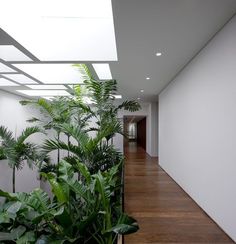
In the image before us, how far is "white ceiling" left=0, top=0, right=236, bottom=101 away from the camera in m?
2.69

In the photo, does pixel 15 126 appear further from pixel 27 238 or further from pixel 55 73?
pixel 27 238

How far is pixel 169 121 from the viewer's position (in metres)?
7.12

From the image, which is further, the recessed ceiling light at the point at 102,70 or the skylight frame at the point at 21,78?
the skylight frame at the point at 21,78

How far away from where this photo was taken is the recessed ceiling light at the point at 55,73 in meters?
6.13

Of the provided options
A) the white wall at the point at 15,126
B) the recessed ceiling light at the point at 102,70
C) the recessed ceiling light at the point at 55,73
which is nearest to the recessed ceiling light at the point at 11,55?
the recessed ceiling light at the point at 55,73

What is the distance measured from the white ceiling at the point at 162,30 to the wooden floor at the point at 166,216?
2748mm

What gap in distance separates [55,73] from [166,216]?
4819 mm

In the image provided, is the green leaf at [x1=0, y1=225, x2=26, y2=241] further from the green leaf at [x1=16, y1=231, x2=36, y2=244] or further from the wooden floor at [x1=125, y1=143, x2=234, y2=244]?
the wooden floor at [x1=125, y1=143, x2=234, y2=244]

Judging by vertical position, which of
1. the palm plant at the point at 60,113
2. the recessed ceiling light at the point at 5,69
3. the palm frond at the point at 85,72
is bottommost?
the palm plant at the point at 60,113

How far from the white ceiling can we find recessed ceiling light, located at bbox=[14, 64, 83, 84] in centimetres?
104

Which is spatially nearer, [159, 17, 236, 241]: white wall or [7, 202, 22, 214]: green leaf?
[7, 202, 22, 214]: green leaf

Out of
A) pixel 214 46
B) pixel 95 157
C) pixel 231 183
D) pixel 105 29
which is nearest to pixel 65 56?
pixel 105 29

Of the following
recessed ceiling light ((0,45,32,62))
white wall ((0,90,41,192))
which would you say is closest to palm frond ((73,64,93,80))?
recessed ceiling light ((0,45,32,62))

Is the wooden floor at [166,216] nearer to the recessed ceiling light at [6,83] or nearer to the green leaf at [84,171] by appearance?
the green leaf at [84,171]
